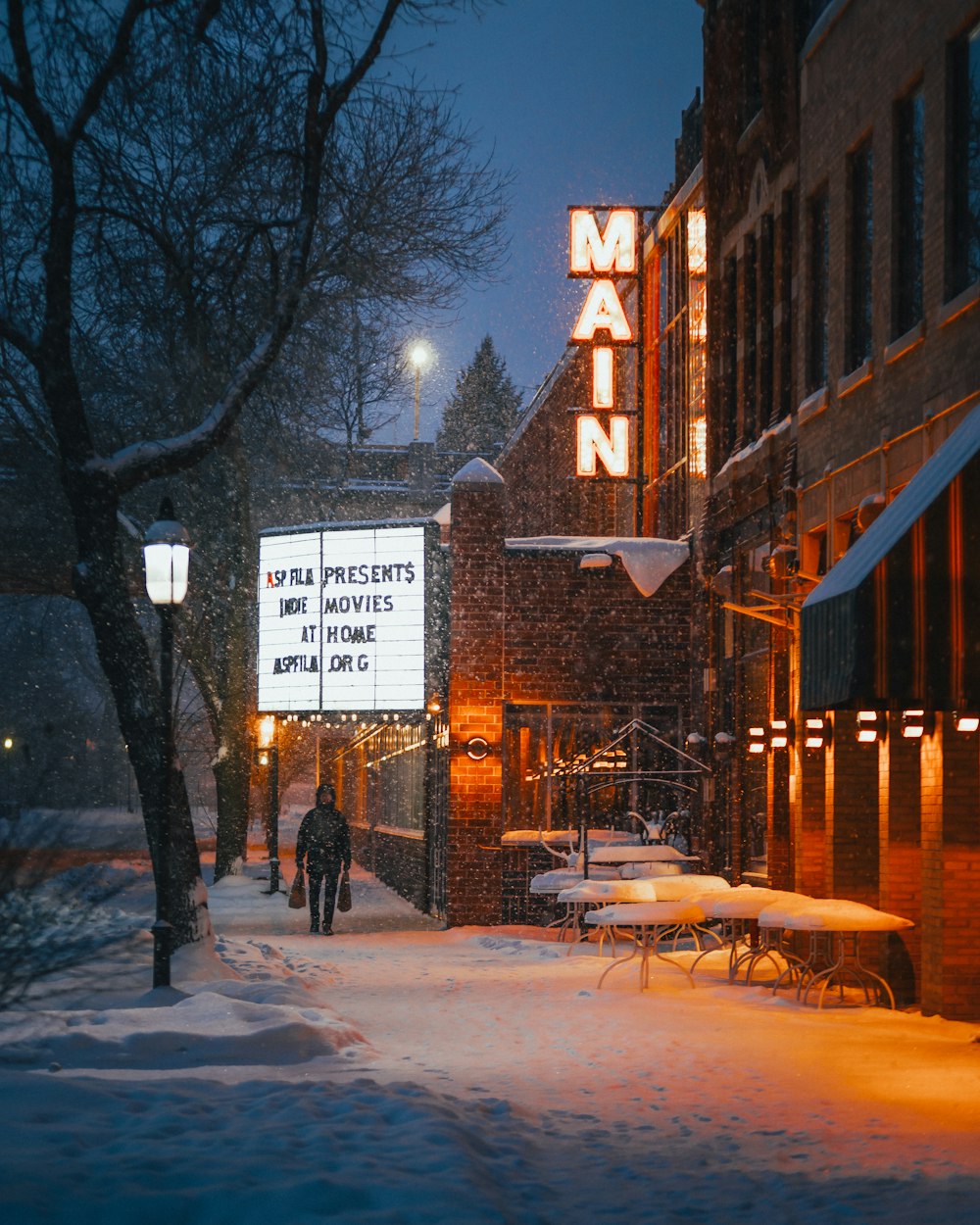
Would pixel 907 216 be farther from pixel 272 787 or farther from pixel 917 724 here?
pixel 272 787

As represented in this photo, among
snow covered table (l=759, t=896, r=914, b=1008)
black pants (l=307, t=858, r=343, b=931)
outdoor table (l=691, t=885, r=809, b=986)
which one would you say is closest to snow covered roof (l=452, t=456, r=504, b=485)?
black pants (l=307, t=858, r=343, b=931)

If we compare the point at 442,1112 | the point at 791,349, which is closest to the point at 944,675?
the point at 442,1112

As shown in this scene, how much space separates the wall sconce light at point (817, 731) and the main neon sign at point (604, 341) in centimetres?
949

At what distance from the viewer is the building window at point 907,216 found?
14.1 m

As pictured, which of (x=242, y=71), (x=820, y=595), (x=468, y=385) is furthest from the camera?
(x=468, y=385)

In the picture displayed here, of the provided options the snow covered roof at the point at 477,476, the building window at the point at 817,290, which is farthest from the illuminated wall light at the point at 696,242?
the building window at the point at 817,290

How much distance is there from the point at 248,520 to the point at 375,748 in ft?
24.3

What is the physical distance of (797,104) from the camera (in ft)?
58.3

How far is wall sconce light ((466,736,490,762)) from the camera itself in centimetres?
2175

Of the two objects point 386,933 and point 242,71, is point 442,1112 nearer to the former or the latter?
point 242,71

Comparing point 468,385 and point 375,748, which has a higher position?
point 468,385

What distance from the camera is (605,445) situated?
81.4ft

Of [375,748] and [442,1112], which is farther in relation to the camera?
[375,748]

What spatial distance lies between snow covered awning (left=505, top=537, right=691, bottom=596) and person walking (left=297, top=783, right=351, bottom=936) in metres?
4.41
